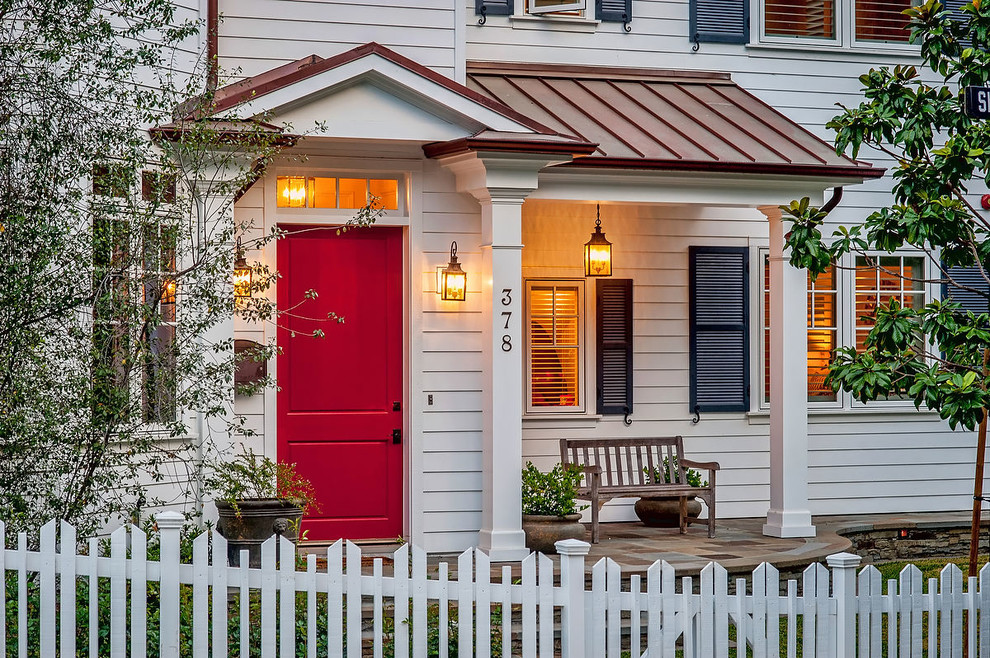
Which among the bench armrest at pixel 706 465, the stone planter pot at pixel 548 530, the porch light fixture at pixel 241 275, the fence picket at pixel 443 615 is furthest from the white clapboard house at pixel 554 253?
the fence picket at pixel 443 615

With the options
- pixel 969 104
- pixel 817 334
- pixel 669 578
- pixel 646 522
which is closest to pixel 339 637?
pixel 669 578

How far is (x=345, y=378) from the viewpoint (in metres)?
9.65

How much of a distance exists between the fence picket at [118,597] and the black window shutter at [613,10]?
7830 millimetres

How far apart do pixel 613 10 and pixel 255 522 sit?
239 inches

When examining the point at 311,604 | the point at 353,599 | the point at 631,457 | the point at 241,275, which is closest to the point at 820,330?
the point at 631,457

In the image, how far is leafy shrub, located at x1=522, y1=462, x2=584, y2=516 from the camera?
9398 millimetres

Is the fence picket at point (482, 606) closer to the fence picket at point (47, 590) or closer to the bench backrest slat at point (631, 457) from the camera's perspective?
the fence picket at point (47, 590)

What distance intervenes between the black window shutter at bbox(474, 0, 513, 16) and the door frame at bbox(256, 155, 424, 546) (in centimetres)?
251

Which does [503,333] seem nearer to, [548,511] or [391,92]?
[548,511]

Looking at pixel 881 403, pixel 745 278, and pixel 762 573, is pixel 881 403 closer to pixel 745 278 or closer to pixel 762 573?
pixel 745 278

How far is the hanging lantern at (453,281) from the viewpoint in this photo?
31.1 ft

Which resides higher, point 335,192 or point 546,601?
point 335,192

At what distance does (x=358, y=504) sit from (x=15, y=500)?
3593 millimetres

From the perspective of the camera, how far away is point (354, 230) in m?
9.66
